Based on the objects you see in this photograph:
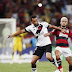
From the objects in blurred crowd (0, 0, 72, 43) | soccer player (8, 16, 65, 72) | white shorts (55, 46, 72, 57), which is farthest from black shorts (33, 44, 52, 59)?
blurred crowd (0, 0, 72, 43)

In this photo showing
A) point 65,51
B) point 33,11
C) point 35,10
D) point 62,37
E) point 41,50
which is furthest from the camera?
point 33,11

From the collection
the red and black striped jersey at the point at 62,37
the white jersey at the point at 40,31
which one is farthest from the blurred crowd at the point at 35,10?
the red and black striped jersey at the point at 62,37

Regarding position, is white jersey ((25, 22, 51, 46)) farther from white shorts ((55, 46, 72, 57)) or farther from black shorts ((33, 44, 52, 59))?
white shorts ((55, 46, 72, 57))

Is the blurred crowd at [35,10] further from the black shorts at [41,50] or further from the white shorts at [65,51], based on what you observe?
the white shorts at [65,51]

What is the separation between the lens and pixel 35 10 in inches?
742

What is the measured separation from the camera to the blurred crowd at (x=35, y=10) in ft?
60.5

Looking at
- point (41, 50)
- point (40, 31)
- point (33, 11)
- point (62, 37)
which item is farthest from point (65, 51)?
point (33, 11)

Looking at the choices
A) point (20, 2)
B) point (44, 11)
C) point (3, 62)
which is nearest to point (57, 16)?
point (44, 11)

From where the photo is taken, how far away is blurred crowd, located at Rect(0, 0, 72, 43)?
18.5m

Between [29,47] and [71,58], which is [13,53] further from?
[71,58]

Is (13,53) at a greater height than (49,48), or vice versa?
(49,48)

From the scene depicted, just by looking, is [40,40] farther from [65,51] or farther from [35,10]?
[35,10]

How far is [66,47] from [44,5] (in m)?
11.5

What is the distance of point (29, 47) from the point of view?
1506cm
